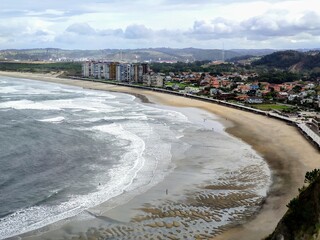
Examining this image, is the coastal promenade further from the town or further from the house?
the house

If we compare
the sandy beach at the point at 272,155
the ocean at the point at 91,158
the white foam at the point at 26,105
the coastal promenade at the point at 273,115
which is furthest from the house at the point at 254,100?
the white foam at the point at 26,105

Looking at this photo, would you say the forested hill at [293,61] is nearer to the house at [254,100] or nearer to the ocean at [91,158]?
the house at [254,100]

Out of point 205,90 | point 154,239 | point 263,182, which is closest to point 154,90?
point 205,90

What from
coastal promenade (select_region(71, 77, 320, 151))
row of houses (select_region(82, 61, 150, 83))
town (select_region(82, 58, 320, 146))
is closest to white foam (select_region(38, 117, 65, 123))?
coastal promenade (select_region(71, 77, 320, 151))

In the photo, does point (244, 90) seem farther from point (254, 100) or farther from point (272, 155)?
point (272, 155)

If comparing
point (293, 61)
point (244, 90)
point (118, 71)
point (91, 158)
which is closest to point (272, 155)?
point (91, 158)

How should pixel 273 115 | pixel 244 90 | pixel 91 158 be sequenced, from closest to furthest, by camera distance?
pixel 91 158
pixel 273 115
pixel 244 90
